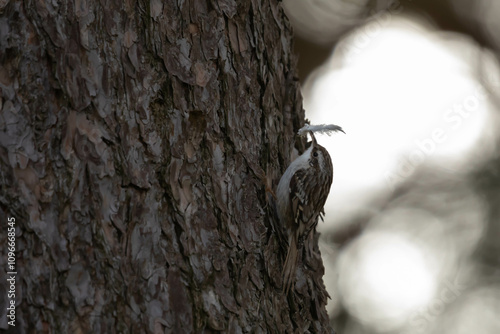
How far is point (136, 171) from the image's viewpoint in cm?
186

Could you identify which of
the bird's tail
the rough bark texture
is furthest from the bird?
the rough bark texture

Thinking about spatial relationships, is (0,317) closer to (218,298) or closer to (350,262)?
(218,298)

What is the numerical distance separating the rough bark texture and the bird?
0.12 meters

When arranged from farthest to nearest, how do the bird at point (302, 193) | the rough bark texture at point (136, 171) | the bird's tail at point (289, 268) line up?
the bird at point (302, 193)
the bird's tail at point (289, 268)
the rough bark texture at point (136, 171)

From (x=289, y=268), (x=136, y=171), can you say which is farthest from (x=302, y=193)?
(x=136, y=171)

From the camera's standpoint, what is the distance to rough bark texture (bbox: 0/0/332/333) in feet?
5.59

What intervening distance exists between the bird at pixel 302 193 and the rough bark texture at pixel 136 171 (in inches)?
4.9

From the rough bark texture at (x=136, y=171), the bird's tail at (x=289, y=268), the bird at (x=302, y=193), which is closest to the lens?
the rough bark texture at (x=136, y=171)

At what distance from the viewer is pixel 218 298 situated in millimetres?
1960

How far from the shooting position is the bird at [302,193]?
2438mm

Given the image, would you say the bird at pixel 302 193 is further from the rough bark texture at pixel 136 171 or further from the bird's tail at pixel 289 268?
the rough bark texture at pixel 136 171

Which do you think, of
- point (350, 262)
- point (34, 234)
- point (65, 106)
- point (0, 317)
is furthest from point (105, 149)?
point (350, 262)

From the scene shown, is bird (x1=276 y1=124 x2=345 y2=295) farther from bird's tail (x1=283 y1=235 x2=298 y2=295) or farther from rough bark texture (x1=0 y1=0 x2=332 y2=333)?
rough bark texture (x1=0 y1=0 x2=332 y2=333)

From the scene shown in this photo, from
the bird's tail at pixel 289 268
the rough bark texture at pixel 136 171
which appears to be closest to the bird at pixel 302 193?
the bird's tail at pixel 289 268
